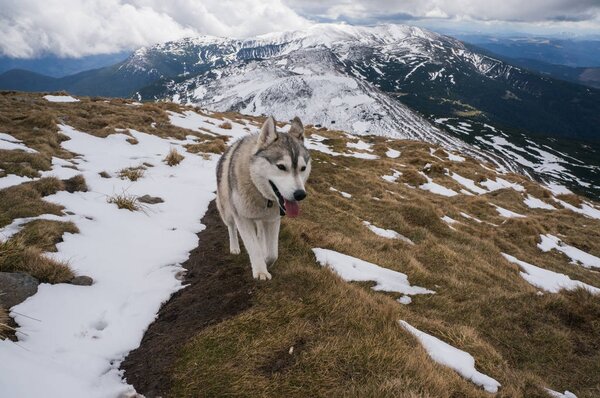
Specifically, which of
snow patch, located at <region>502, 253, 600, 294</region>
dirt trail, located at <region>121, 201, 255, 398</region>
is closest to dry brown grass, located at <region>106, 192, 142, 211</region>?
dirt trail, located at <region>121, 201, 255, 398</region>

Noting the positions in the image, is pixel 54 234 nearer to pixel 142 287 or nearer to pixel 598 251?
pixel 142 287

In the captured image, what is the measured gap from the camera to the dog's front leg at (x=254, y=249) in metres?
7.37

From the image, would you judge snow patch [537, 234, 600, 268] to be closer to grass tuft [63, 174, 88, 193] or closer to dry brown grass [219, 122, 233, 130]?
grass tuft [63, 174, 88, 193]

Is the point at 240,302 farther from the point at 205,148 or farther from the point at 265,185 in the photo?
the point at 205,148

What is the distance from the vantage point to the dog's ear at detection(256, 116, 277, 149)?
24.2 feet

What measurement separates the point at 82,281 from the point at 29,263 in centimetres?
96

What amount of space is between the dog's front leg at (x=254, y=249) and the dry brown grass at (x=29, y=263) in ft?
11.7

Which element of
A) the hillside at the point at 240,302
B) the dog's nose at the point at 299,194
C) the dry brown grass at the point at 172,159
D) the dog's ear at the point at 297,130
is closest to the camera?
the hillside at the point at 240,302

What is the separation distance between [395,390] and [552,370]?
16.0 ft

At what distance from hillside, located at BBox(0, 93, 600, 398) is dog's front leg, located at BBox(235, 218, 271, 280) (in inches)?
12.8

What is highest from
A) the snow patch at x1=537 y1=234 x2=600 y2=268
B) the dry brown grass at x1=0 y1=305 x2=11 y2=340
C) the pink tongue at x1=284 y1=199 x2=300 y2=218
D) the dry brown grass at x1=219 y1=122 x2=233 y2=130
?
the pink tongue at x1=284 y1=199 x2=300 y2=218

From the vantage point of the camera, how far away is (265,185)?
7.30m

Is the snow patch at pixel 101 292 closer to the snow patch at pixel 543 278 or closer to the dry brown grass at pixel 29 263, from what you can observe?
the dry brown grass at pixel 29 263

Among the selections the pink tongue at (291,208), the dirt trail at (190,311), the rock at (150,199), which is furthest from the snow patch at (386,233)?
the pink tongue at (291,208)
